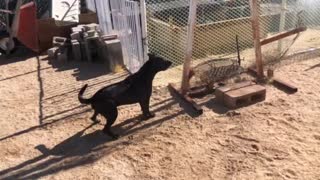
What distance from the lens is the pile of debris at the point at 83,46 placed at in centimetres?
885

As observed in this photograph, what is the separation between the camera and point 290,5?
965 centimetres

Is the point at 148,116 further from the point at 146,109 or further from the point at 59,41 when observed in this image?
the point at 59,41

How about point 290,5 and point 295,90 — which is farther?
point 290,5

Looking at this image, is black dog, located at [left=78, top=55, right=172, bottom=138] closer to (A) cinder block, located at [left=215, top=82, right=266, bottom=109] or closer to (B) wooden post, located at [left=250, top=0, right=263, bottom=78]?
(A) cinder block, located at [left=215, top=82, right=266, bottom=109]

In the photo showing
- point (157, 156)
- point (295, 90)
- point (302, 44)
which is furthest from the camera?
point (302, 44)

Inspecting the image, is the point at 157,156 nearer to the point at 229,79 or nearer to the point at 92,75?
the point at 229,79

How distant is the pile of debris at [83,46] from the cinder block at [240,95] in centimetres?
288

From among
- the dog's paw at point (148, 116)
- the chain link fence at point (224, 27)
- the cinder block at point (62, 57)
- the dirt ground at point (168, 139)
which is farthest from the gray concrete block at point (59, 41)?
the dog's paw at point (148, 116)

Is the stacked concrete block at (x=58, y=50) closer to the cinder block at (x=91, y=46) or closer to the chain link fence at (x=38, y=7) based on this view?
the cinder block at (x=91, y=46)

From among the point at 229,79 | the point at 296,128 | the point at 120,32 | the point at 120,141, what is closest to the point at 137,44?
the point at 120,32

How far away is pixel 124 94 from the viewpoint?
5.67 meters

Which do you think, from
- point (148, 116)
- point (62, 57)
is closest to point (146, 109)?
point (148, 116)

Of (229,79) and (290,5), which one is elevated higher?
(290,5)

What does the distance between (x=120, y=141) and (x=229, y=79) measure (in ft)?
7.90
